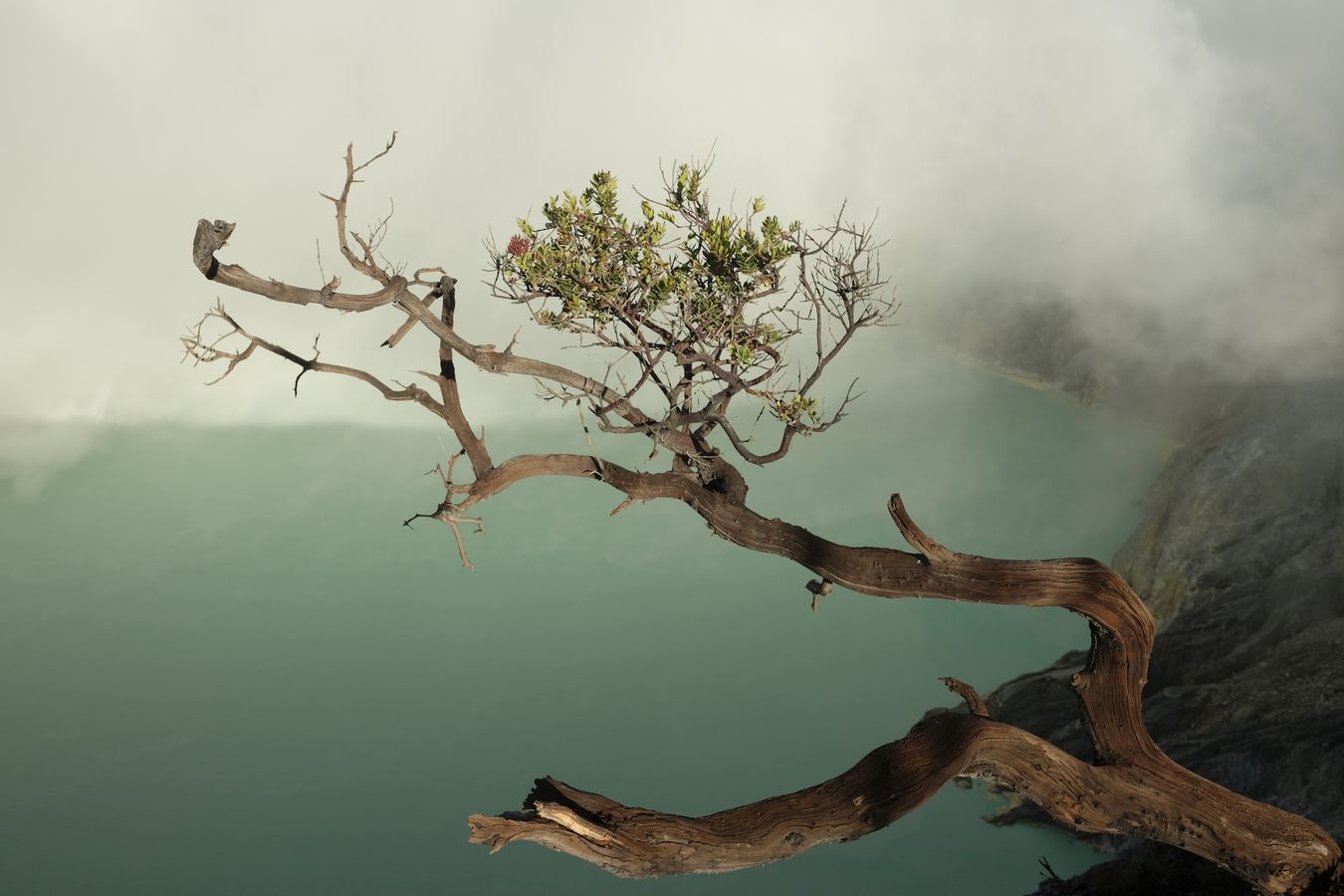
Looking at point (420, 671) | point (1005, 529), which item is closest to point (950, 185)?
point (1005, 529)

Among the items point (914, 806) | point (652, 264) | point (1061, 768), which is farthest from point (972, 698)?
point (652, 264)

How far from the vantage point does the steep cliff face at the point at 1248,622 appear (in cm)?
716

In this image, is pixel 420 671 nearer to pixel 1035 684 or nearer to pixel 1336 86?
pixel 1035 684

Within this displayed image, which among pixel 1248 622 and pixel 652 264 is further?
pixel 1248 622

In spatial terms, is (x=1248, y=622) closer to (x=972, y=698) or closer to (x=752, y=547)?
(x=972, y=698)

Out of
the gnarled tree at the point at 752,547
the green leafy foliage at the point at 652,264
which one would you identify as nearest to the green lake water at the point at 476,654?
the gnarled tree at the point at 752,547

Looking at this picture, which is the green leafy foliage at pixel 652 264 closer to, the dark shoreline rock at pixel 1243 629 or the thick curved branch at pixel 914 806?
the thick curved branch at pixel 914 806

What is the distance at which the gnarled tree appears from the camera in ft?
14.7

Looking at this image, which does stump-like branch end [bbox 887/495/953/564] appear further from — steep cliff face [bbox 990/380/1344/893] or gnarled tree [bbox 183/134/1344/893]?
steep cliff face [bbox 990/380/1344/893]

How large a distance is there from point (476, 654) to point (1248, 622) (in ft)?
33.0

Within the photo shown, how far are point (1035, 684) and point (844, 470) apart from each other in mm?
8542

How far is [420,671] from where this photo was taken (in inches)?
571

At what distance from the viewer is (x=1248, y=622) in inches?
338

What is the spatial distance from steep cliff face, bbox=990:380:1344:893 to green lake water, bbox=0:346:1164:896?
1919 mm
